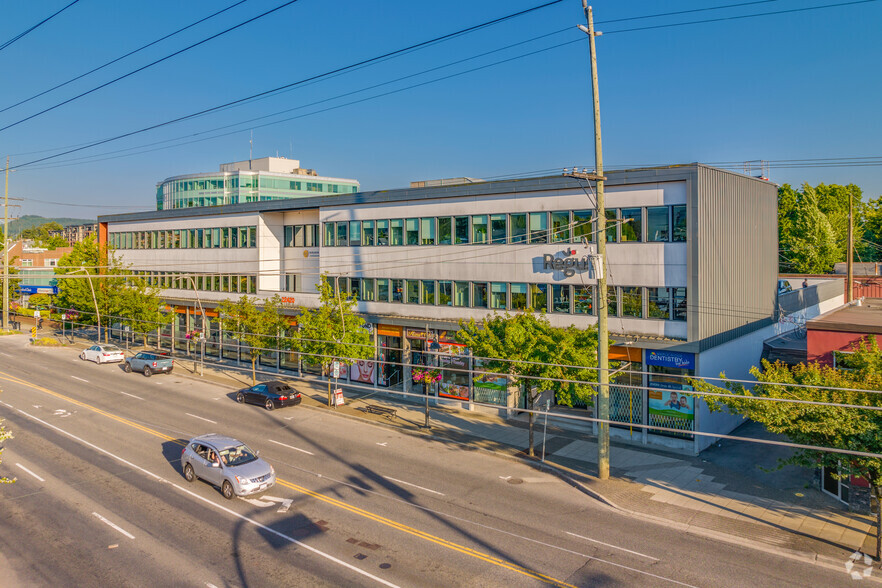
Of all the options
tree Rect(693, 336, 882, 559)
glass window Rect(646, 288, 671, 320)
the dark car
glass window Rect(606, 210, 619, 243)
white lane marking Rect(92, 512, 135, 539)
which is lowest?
Result: white lane marking Rect(92, 512, 135, 539)

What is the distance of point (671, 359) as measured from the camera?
27.1m

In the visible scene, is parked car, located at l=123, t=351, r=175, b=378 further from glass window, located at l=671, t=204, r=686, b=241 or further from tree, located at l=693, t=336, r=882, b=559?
tree, located at l=693, t=336, r=882, b=559

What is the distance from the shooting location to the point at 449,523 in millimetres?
18266

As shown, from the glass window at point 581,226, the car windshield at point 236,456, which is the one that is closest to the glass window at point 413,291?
the glass window at point 581,226

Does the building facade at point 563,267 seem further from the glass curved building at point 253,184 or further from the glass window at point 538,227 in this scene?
the glass curved building at point 253,184

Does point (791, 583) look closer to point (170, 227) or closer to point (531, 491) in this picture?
point (531, 491)

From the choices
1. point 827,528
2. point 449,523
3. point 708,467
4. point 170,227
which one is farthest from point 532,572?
point 170,227

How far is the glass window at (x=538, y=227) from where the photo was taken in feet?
102

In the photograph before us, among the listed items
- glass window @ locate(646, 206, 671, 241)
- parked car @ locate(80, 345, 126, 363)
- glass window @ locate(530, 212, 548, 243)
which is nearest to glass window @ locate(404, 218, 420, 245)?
glass window @ locate(530, 212, 548, 243)

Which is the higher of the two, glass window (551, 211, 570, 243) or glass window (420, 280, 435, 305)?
glass window (551, 211, 570, 243)

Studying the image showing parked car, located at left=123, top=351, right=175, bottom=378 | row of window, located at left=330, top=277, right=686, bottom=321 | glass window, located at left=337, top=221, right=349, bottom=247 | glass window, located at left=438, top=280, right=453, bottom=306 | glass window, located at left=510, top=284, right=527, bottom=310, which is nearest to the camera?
row of window, located at left=330, top=277, right=686, bottom=321

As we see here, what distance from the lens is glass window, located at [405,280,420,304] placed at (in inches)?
1441

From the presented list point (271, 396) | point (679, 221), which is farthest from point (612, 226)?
point (271, 396)

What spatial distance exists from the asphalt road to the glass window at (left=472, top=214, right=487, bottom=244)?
11.8m
